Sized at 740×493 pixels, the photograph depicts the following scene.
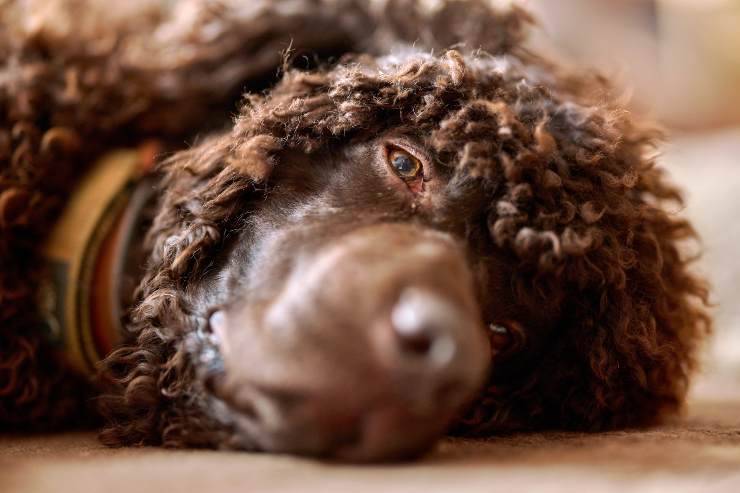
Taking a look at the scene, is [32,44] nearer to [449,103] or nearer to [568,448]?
[449,103]

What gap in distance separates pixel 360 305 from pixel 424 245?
0.63 feet

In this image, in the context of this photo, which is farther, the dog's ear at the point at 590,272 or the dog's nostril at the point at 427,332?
the dog's ear at the point at 590,272

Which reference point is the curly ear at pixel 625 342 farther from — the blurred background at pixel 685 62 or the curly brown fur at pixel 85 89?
the blurred background at pixel 685 62

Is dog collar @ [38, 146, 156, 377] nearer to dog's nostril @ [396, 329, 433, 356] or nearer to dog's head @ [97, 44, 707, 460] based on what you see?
dog's head @ [97, 44, 707, 460]

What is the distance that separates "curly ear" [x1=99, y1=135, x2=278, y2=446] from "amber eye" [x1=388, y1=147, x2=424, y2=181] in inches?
9.6

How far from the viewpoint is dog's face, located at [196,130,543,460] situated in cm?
106

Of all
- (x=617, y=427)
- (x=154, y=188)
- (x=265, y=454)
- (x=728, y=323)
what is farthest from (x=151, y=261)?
(x=728, y=323)

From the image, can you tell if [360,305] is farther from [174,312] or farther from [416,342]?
[174,312]

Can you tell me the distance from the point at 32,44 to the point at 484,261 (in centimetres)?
136

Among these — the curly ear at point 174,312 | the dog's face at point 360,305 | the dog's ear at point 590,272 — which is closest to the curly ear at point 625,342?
the dog's ear at point 590,272

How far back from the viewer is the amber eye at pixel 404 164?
1.47 metres

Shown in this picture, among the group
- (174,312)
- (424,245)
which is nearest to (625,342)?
(424,245)

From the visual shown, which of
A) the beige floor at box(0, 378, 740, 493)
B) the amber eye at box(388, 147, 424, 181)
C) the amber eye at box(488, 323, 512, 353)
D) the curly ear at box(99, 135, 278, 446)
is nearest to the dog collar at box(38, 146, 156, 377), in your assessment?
the curly ear at box(99, 135, 278, 446)

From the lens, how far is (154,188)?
1.74 m
